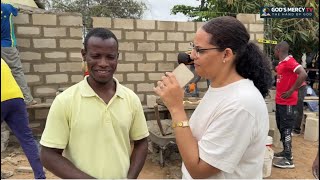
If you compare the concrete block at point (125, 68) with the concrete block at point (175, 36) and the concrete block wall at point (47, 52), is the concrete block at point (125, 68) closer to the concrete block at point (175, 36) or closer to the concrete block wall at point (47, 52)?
the concrete block wall at point (47, 52)

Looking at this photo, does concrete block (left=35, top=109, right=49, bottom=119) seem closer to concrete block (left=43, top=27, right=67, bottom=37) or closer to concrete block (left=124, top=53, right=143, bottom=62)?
concrete block (left=43, top=27, right=67, bottom=37)

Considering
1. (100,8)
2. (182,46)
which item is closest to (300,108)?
(182,46)

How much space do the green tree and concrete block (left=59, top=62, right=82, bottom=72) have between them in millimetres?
9836

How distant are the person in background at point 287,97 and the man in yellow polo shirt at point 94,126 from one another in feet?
12.4

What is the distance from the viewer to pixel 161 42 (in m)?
6.45

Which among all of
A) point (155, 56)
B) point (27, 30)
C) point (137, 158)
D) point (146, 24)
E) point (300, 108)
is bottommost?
point (300, 108)

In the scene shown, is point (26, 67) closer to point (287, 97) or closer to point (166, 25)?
point (166, 25)

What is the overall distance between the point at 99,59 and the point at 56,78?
4.47 metres

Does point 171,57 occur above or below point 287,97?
above

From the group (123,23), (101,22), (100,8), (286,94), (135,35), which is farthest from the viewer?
(100,8)

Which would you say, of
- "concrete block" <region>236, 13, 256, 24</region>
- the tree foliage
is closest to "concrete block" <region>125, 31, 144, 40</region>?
"concrete block" <region>236, 13, 256, 24</region>

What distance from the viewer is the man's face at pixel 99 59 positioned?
163 cm

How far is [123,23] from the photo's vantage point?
6.12 metres

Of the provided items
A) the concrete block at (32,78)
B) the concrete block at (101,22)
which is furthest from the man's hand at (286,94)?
the concrete block at (32,78)
